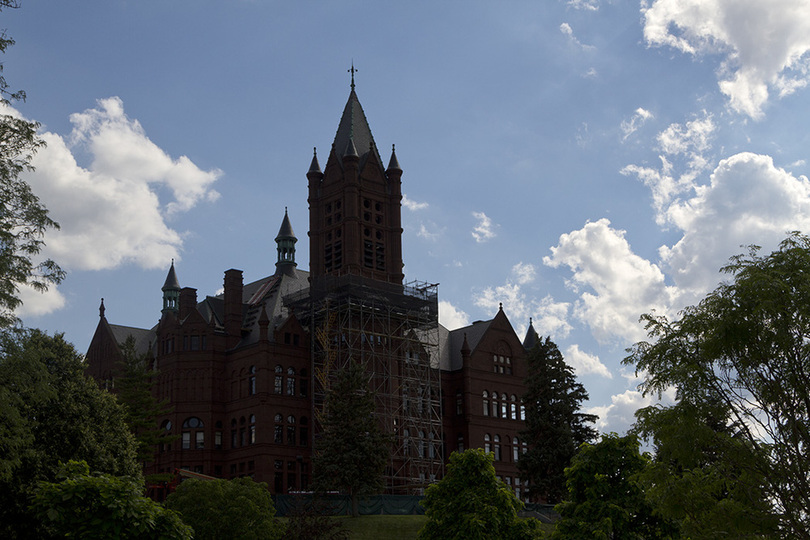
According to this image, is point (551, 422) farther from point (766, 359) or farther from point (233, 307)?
point (766, 359)

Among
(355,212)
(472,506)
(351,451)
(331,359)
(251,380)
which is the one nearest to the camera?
(472,506)

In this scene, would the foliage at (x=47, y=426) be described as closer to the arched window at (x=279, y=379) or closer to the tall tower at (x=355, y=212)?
the arched window at (x=279, y=379)

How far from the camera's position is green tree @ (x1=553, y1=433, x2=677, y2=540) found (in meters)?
40.4

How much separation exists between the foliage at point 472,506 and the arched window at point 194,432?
41245mm

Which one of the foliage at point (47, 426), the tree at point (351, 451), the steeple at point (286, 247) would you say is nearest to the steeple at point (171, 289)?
the steeple at point (286, 247)

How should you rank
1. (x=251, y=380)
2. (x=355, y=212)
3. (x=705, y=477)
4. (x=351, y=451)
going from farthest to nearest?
(x=355, y=212), (x=251, y=380), (x=351, y=451), (x=705, y=477)

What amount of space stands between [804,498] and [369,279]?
2459 inches

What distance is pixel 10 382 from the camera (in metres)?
34.2

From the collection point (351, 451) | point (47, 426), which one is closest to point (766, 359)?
point (47, 426)

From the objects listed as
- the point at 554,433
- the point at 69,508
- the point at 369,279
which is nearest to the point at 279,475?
the point at 369,279

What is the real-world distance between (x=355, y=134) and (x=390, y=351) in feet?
76.9

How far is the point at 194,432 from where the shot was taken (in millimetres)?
84375

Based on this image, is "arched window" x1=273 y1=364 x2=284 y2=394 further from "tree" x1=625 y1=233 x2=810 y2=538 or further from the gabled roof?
"tree" x1=625 y1=233 x2=810 y2=538

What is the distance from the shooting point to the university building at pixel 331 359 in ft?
270
